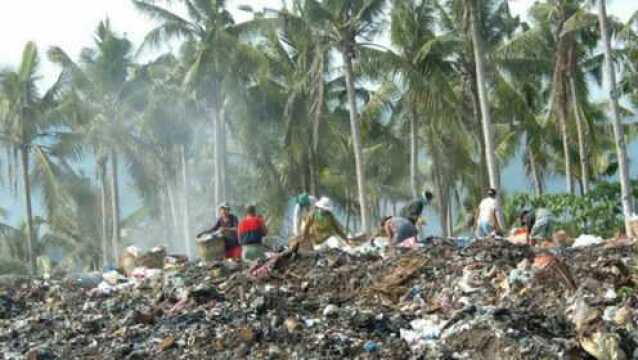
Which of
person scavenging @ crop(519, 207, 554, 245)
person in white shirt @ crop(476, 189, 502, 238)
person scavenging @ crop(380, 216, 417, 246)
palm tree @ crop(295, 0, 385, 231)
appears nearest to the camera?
person scavenging @ crop(380, 216, 417, 246)

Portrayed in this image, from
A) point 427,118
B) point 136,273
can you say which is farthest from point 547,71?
point 136,273

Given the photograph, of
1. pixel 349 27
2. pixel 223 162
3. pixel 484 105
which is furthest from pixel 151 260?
pixel 223 162

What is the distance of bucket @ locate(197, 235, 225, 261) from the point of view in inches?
638

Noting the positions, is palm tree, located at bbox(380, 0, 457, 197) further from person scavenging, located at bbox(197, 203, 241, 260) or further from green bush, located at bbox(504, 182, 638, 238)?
person scavenging, located at bbox(197, 203, 241, 260)

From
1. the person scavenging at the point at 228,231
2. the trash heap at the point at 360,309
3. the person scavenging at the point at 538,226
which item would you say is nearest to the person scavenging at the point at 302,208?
the person scavenging at the point at 228,231

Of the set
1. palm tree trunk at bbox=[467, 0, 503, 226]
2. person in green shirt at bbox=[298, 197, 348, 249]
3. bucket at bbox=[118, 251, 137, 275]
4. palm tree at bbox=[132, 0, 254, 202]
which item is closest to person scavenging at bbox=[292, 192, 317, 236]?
person in green shirt at bbox=[298, 197, 348, 249]

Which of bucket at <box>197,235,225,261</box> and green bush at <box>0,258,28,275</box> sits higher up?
bucket at <box>197,235,225,261</box>

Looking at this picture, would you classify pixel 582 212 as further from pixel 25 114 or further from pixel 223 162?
pixel 25 114

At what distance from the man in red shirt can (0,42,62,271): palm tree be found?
1595 cm

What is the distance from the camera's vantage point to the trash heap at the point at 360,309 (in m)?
10.1

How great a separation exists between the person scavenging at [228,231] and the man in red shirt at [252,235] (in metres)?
0.74

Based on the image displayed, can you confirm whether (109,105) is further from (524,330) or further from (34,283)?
(524,330)

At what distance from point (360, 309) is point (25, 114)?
20.7m

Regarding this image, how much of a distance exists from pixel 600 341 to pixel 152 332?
4983 mm
